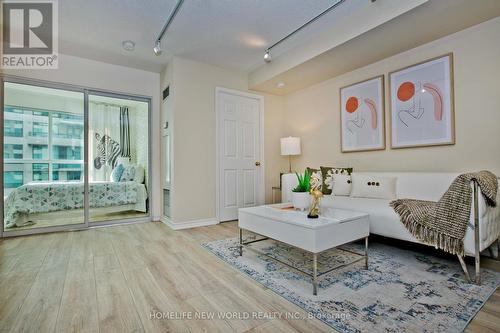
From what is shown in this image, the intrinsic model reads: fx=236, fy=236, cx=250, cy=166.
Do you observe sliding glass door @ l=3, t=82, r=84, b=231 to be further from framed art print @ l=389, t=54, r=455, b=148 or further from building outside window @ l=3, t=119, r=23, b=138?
framed art print @ l=389, t=54, r=455, b=148

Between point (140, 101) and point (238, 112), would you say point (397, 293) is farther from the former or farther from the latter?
point (140, 101)

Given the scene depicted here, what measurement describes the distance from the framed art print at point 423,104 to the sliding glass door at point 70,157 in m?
3.81

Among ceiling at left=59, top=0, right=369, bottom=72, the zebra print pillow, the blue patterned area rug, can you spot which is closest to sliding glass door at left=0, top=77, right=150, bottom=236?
the zebra print pillow

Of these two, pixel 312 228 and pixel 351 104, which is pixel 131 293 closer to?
pixel 312 228

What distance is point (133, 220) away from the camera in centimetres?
388

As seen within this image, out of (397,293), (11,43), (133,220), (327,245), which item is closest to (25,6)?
(11,43)

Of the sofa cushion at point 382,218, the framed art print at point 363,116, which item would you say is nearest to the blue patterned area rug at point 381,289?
the sofa cushion at point 382,218

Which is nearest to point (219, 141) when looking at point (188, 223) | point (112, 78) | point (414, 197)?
point (188, 223)

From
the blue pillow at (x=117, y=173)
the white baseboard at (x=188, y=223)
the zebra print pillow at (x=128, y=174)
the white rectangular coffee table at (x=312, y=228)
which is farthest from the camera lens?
the zebra print pillow at (x=128, y=174)

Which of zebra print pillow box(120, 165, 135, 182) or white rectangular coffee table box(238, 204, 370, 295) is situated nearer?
white rectangular coffee table box(238, 204, 370, 295)

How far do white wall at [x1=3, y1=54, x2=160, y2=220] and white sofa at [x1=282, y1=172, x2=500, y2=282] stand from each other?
2.88 metres

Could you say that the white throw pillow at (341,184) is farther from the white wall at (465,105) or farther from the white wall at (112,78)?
the white wall at (112,78)

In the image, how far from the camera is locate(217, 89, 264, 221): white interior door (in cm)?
396

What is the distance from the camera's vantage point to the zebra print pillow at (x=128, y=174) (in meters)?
3.95
